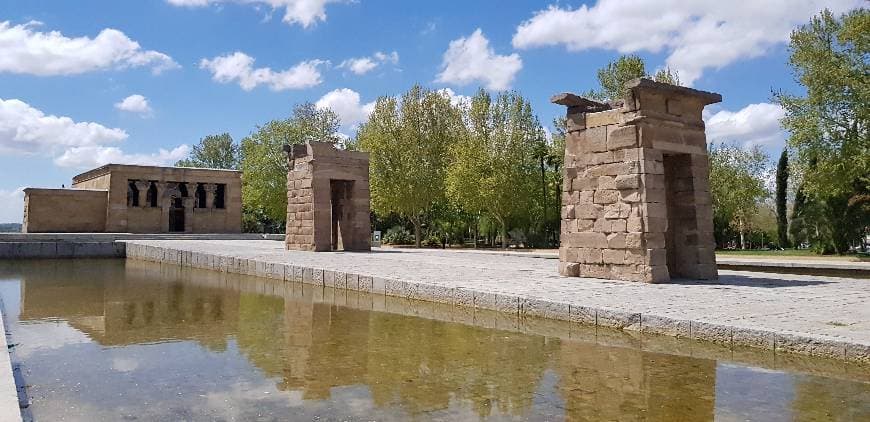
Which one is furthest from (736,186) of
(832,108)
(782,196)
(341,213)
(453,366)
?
(453,366)

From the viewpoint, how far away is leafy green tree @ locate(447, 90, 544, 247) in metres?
34.2

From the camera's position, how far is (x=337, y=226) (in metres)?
23.0

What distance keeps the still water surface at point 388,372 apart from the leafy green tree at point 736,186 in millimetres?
32835

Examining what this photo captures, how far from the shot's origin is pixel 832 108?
25.2m

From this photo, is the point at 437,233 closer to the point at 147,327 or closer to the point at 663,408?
the point at 147,327

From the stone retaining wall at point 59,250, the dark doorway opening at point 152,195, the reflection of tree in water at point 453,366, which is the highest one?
the dark doorway opening at point 152,195

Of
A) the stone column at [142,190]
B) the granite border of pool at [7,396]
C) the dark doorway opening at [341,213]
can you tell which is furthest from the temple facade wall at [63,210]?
the granite border of pool at [7,396]

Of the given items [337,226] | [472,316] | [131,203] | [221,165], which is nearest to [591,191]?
[472,316]

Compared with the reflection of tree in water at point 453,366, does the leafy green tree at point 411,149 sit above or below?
above

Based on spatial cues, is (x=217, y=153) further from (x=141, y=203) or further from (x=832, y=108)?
(x=832, y=108)

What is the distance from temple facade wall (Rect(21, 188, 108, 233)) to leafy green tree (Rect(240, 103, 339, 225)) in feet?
35.2

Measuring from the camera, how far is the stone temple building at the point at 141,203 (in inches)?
1371

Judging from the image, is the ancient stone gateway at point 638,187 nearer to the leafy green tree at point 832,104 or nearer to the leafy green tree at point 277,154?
the leafy green tree at point 832,104

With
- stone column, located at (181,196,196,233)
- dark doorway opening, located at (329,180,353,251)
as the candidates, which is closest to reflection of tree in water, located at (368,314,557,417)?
dark doorway opening, located at (329,180,353,251)
